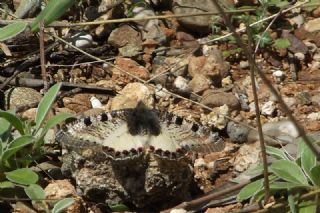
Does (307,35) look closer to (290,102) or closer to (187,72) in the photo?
(290,102)

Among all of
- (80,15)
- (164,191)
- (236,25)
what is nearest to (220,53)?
(236,25)

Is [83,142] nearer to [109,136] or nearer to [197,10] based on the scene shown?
[109,136]

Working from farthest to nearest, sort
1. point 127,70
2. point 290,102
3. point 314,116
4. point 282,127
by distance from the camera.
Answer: point 127,70, point 290,102, point 314,116, point 282,127

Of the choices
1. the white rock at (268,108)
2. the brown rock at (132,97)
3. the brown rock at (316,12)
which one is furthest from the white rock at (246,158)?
the brown rock at (316,12)

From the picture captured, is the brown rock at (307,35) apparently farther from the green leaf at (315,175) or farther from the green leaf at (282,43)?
the green leaf at (315,175)

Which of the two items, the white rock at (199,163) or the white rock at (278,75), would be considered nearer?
the white rock at (199,163)

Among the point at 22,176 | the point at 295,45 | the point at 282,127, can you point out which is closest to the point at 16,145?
the point at 22,176
